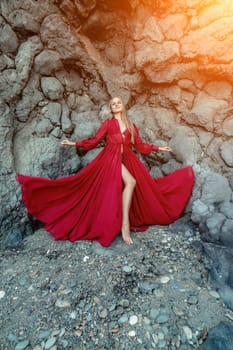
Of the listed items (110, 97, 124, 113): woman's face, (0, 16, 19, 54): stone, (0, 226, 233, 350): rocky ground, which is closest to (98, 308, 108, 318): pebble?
(0, 226, 233, 350): rocky ground

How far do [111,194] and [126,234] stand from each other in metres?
0.38

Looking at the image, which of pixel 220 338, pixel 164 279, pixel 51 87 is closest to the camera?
pixel 220 338

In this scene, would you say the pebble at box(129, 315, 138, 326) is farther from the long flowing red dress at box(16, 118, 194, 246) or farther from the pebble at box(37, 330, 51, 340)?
the long flowing red dress at box(16, 118, 194, 246)

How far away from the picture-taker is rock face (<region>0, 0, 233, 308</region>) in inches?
94.6

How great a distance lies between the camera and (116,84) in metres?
3.01

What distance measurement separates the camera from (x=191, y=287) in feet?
5.85

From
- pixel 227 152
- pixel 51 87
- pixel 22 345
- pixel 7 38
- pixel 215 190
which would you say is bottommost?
pixel 22 345

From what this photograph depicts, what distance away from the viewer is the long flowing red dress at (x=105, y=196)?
2301mm

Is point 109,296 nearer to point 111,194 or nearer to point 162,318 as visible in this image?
point 162,318

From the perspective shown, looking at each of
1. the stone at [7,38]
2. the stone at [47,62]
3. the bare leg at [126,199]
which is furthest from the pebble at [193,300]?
the stone at [7,38]

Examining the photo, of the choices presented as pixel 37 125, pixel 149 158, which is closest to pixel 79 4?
pixel 37 125

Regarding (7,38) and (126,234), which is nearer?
(126,234)

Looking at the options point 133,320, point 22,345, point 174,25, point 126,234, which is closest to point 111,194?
point 126,234

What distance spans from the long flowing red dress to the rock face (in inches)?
7.7
